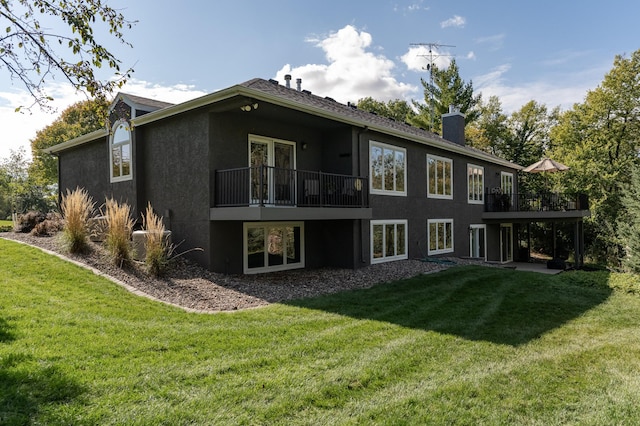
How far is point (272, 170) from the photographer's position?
10.8 metres

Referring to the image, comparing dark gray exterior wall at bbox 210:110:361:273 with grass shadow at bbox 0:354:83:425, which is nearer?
grass shadow at bbox 0:354:83:425

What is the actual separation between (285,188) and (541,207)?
48.7ft

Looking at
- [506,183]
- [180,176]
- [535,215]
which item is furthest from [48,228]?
[506,183]

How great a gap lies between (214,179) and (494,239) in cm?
1651

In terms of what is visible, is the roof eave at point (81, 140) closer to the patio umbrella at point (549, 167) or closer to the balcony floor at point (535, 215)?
the balcony floor at point (535, 215)

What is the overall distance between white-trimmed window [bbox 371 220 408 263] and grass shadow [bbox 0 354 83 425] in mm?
9890

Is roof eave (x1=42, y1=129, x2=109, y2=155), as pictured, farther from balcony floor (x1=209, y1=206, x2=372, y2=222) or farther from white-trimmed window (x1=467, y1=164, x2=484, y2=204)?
white-trimmed window (x1=467, y1=164, x2=484, y2=204)

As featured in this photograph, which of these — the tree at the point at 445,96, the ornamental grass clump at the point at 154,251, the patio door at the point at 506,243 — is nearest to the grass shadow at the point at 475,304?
the ornamental grass clump at the point at 154,251

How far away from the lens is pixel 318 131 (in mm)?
12664

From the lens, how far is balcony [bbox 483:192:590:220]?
59.7ft

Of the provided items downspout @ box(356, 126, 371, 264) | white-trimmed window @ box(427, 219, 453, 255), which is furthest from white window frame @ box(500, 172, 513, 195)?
downspout @ box(356, 126, 371, 264)

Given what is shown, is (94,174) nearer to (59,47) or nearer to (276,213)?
(276,213)

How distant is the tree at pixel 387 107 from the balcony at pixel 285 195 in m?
27.8

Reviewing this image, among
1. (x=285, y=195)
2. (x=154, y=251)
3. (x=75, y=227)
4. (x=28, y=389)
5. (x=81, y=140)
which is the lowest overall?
(x=28, y=389)
